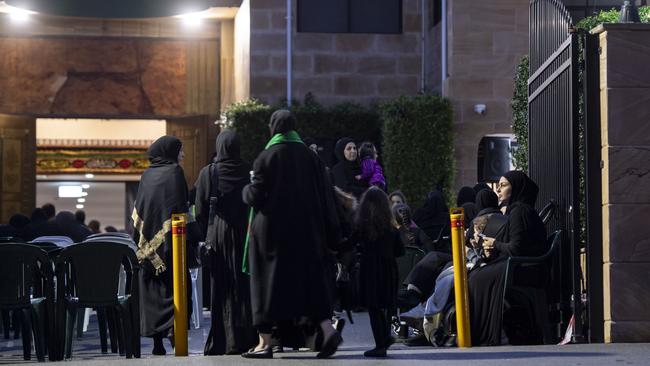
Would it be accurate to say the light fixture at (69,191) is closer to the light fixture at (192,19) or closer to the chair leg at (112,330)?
the light fixture at (192,19)

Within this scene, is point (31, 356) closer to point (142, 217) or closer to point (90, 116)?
point (142, 217)

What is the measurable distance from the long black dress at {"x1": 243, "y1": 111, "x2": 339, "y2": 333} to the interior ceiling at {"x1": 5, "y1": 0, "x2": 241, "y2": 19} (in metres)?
16.4

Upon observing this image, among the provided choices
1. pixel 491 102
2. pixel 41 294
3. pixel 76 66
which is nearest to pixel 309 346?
pixel 41 294

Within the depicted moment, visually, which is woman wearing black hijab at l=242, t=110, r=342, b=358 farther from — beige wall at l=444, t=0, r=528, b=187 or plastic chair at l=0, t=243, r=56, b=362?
beige wall at l=444, t=0, r=528, b=187

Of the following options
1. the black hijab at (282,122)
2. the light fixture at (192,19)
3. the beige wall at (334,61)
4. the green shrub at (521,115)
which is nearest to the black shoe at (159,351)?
the black hijab at (282,122)

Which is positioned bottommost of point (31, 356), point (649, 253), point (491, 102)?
point (31, 356)

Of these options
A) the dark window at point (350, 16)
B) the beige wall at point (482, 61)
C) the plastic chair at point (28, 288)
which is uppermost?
the dark window at point (350, 16)

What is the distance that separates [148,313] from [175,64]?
55.5 feet

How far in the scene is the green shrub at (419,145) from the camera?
24.2 meters

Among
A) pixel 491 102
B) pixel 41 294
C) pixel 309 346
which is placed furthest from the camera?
pixel 491 102

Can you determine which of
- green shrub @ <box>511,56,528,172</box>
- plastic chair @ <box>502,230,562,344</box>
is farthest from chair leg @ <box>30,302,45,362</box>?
green shrub @ <box>511,56,528,172</box>

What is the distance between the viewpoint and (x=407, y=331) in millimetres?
13812

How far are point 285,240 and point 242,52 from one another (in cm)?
1635

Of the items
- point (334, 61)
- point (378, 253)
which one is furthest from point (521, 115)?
point (334, 61)
